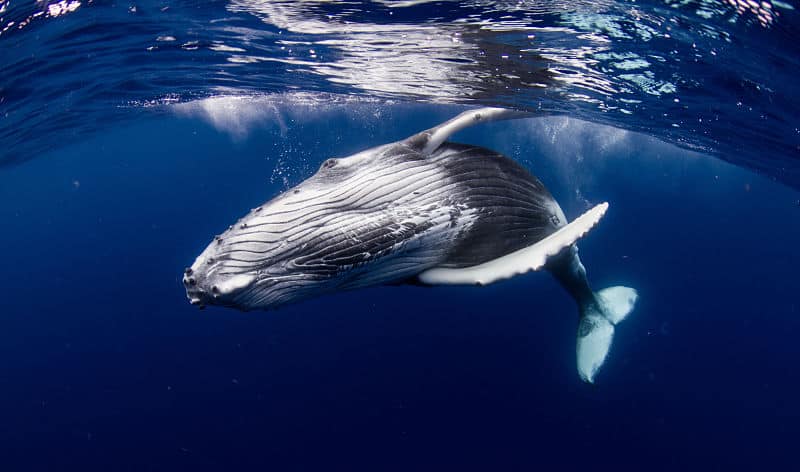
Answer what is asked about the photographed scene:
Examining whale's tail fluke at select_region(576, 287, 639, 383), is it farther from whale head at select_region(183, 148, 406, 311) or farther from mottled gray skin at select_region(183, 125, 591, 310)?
whale head at select_region(183, 148, 406, 311)

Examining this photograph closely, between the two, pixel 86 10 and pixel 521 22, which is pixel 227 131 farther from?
pixel 521 22

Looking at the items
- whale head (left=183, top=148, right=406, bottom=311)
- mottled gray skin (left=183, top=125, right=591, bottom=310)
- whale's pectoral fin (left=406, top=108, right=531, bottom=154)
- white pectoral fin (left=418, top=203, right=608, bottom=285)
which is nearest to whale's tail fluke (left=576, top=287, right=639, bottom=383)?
mottled gray skin (left=183, top=125, right=591, bottom=310)

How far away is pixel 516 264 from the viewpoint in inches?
146

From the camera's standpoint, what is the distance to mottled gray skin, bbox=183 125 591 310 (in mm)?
3070

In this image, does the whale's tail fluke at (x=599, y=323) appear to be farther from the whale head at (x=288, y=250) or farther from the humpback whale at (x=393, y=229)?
the whale head at (x=288, y=250)

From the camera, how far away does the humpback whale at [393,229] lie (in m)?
3.09

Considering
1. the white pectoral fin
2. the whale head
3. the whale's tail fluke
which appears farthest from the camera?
the whale's tail fluke

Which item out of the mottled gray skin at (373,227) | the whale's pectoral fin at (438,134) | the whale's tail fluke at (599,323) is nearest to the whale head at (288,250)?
the mottled gray skin at (373,227)

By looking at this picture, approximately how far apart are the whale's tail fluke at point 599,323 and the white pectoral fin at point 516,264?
3.57 meters

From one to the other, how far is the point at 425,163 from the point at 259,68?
1030cm

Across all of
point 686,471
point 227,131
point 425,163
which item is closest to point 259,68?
point 425,163

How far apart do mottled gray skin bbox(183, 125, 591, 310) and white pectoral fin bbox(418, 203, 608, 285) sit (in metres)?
0.18

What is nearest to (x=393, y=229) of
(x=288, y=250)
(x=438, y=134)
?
(x=288, y=250)

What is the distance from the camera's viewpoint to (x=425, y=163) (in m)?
4.16
